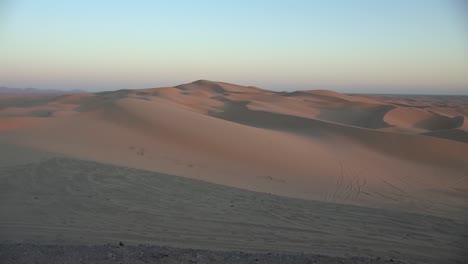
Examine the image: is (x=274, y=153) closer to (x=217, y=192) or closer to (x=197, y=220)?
(x=217, y=192)

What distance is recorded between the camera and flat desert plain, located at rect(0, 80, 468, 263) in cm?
584

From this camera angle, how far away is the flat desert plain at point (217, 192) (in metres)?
5.84

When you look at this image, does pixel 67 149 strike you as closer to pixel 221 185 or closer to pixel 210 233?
pixel 221 185

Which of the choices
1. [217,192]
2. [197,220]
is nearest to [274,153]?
[217,192]

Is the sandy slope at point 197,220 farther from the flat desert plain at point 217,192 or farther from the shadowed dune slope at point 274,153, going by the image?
the shadowed dune slope at point 274,153

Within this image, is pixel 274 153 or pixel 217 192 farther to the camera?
pixel 274 153

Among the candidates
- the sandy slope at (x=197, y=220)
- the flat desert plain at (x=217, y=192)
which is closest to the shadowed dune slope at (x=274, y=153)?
the flat desert plain at (x=217, y=192)

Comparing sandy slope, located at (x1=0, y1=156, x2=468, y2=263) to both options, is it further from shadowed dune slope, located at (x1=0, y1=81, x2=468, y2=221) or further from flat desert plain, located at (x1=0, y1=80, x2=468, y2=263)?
shadowed dune slope, located at (x1=0, y1=81, x2=468, y2=221)

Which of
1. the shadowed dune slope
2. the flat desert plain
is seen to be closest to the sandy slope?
the flat desert plain

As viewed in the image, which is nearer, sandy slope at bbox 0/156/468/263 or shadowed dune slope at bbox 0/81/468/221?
sandy slope at bbox 0/156/468/263

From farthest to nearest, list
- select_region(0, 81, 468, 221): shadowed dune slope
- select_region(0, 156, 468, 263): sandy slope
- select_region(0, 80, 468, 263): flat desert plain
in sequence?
1. select_region(0, 81, 468, 221): shadowed dune slope
2. select_region(0, 156, 468, 263): sandy slope
3. select_region(0, 80, 468, 263): flat desert plain

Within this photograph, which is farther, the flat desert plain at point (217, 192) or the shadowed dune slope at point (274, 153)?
the shadowed dune slope at point (274, 153)

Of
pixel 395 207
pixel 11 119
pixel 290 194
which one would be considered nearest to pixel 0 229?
pixel 290 194

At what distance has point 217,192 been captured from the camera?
29.3 ft
